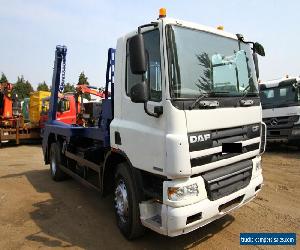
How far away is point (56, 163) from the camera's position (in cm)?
774

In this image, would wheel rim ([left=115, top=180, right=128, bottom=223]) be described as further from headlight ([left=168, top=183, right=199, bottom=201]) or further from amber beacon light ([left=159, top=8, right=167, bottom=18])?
amber beacon light ([left=159, top=8, right=167, bottom=18])

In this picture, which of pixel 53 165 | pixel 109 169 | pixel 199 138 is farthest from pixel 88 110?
pixel 199 138

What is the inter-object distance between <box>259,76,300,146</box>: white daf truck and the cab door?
296 inches

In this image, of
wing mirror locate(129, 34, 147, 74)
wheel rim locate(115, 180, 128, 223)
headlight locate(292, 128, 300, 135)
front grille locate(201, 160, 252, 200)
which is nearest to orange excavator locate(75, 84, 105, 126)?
wheel rim locate(115, 180, 128, 223)

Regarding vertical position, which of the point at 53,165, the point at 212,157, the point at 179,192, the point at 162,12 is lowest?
the point at 53,165

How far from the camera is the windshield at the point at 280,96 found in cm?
1103

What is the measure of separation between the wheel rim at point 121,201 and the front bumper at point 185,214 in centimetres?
45

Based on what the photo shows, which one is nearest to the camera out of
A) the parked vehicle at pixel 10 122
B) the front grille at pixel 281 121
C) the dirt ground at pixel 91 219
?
the dirt ground at pixel 91 219

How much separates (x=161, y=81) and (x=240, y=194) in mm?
1772

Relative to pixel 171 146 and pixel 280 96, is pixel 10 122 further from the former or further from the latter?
pixel 171 146

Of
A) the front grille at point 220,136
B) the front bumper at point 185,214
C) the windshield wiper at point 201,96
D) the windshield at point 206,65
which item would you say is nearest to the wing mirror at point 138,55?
the windshield at point 206,65

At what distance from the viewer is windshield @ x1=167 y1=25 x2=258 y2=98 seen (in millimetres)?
3694

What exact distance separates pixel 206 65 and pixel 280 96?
838cm

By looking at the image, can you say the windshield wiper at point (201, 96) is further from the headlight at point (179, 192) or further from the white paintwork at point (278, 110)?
the white paintwork at point (278, 110)
